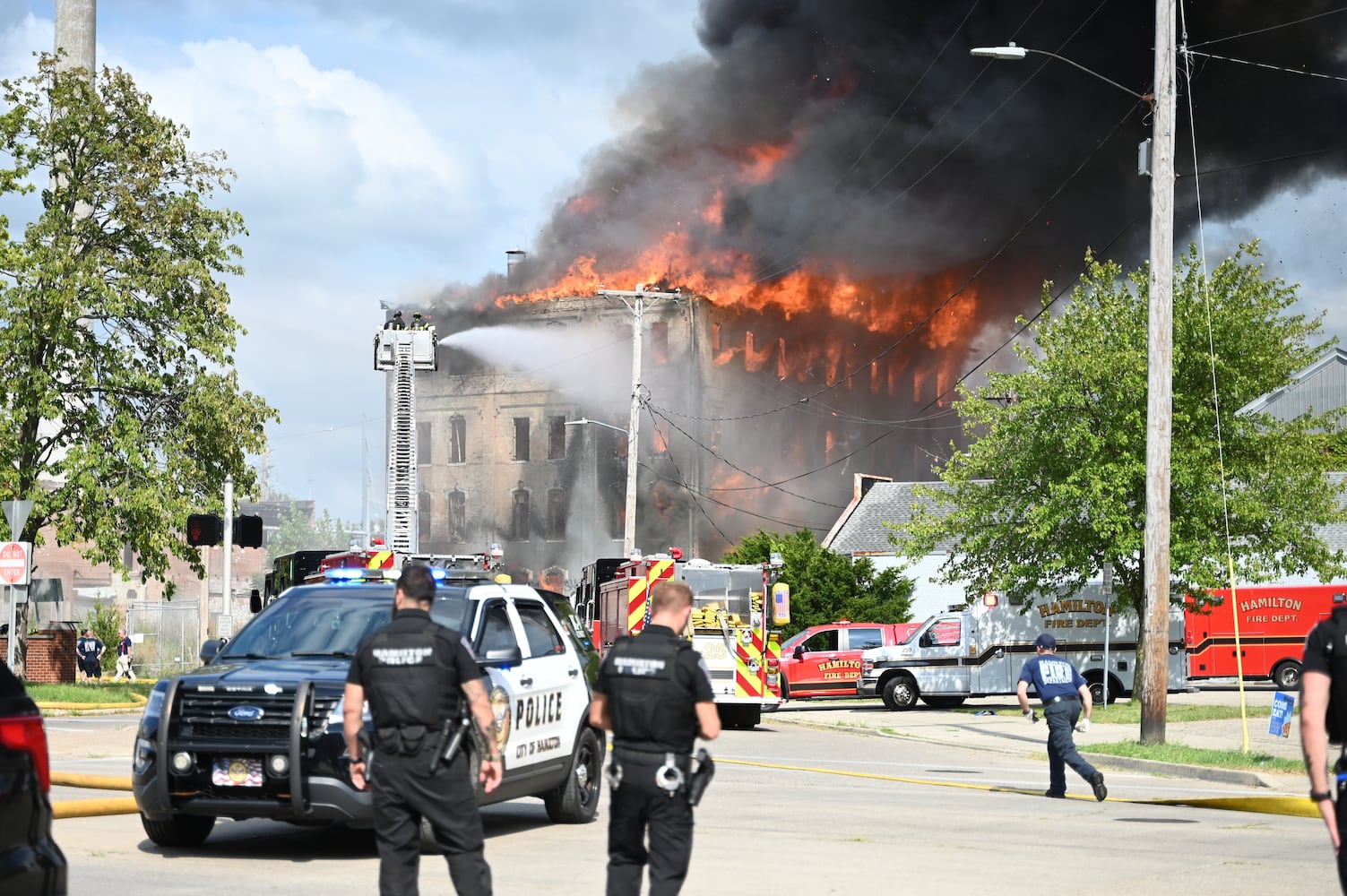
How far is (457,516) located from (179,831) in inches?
2838

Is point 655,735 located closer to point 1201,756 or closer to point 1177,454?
point 1201,756

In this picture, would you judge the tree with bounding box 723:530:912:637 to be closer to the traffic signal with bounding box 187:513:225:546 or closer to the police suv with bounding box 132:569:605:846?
the traffic signal with bounding box 187:513:225:546

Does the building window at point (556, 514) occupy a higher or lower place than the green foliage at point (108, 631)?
higher

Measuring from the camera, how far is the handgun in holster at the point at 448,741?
Result: 7.18m

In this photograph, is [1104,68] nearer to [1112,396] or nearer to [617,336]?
[617,336]

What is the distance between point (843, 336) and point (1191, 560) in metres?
45.6

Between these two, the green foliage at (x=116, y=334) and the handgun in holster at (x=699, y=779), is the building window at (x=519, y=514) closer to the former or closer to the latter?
the green foliage at (x=116, y=334)

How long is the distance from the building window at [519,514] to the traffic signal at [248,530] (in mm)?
54793

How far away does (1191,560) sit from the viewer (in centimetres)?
2997

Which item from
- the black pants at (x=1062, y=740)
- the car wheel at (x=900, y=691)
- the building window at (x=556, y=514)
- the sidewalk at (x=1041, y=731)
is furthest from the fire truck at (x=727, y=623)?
the building window at (x=556, y=514)

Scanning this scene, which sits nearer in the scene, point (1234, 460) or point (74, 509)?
point (74, 509)

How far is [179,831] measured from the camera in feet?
34.9

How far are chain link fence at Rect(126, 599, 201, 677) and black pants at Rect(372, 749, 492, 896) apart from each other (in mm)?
29815

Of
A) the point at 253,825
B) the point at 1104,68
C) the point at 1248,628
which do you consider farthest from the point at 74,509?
the point at 1104,68
